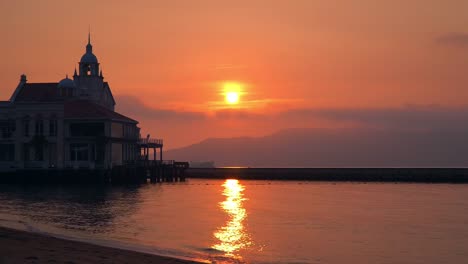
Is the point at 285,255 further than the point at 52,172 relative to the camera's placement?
No

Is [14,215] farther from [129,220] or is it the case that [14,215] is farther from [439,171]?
[439,171]

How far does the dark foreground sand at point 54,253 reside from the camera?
21.9 meters

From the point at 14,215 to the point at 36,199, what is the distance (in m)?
17.5

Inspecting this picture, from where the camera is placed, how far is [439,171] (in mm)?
130375

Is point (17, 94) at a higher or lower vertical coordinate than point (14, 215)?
higher

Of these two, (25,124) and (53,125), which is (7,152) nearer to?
(25,124)

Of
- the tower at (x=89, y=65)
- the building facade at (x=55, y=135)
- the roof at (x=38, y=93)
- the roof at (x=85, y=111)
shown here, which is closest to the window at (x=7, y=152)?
the building facade at (x=55, y=135)

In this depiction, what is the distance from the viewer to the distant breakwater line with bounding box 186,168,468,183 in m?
123

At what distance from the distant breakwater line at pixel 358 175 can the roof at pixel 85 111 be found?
52.9 metres

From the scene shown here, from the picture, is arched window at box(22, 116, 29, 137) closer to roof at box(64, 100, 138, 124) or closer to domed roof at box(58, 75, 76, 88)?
roof at box(64, 100, 138, 124)

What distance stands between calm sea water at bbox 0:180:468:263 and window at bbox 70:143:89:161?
60.9 feet

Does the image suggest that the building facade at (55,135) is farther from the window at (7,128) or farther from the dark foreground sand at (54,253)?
the dark foreground sand at (54,253)

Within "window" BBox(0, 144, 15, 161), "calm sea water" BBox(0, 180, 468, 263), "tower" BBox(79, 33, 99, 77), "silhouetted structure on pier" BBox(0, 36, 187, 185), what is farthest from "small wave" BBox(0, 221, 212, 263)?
"tower" BBox(79, 33, 99, 77)

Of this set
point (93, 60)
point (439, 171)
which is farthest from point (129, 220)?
point (439, 171)
